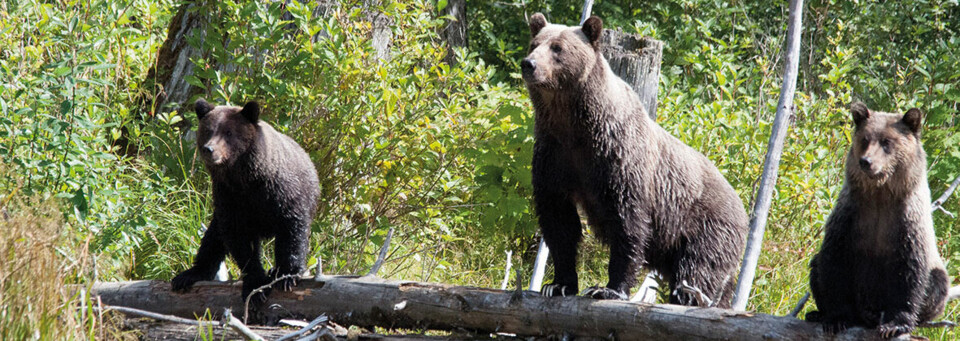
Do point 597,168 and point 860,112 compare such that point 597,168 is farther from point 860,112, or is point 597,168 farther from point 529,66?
point 860,112

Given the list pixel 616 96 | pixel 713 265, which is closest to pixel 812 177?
pixel 713 265

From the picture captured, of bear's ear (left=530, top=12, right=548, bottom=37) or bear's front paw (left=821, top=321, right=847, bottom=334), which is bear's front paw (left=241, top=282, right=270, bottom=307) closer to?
bear's ear (left=530, top=12, right=548, bottom=37)

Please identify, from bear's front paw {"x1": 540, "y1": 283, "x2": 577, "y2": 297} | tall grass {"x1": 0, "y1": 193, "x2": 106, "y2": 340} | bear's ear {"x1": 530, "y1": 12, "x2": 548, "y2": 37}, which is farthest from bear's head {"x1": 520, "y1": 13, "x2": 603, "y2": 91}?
tall grass {"x1": 0, "y1": 193, "x2": 106, "y2": 340}

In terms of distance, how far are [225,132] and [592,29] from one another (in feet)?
7.66

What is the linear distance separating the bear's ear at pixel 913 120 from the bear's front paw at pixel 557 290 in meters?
1.89

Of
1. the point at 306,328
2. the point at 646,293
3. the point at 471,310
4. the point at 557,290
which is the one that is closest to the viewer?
the point at 306,328

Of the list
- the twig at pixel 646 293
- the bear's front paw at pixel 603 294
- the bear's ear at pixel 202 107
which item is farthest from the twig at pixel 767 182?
the bear's ear at pixel 202 107

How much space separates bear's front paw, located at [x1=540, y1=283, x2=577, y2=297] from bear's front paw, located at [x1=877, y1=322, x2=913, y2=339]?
1.62m

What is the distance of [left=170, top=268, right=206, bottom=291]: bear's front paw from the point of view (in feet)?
18.8

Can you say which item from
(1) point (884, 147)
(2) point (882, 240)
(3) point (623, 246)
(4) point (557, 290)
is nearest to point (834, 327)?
(2) point (882, 240)

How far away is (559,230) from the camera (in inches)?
205

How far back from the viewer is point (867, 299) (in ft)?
13.8

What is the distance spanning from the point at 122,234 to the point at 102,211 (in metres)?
0.21

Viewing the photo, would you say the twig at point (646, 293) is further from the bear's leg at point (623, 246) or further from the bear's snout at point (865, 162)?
the bear's snout at point (865, 162)
